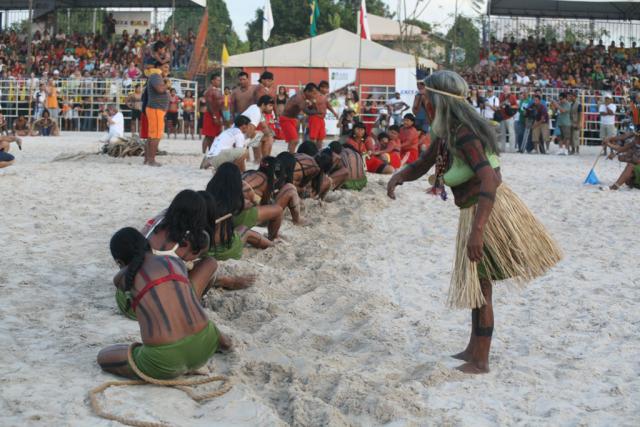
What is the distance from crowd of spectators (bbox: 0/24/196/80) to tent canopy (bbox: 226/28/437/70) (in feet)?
16.1

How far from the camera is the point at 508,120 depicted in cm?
2053

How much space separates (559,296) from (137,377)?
3241 mm

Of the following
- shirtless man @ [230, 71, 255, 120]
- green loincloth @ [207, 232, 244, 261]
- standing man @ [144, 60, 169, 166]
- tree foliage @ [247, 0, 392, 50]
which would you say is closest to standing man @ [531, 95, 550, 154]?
shirtless man @ [230, 71, 255, 120]

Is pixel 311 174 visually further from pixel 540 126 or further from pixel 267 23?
pixel 267 23

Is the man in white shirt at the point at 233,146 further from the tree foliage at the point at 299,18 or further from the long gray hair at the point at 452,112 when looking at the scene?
the tree foliage at the point at 299,18

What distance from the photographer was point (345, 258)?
7.23 meters

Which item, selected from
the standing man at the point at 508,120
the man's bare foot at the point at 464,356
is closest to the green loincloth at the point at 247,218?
the man's bare foot at the point at 464,356

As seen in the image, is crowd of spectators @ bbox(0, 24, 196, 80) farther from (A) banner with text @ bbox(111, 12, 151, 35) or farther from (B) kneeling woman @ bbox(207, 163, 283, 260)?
(B) kneeling woman @ bbox(207, 163, 283, 260)

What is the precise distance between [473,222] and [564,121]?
1715 centimetres

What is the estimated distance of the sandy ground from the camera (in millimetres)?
3705

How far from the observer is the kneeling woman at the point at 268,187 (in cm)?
704

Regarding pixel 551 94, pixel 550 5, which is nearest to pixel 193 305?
pixel 551 94

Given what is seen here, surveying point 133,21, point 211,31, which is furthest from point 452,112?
point 211,31

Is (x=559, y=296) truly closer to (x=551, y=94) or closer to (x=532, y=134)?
(x=532, y=134)
